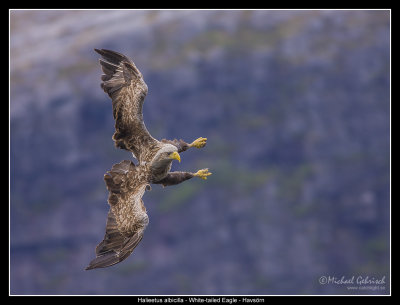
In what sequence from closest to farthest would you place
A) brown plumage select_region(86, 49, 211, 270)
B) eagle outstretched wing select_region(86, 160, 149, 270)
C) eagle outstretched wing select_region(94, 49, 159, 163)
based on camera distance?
eagle outstretched wing select_region(86, 160, 149, 270) < brown plumage select_region(86, 49, 211, 270) < eagle outstretched wing select_region(94, 49, 159, 163)

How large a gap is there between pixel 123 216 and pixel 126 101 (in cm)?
340

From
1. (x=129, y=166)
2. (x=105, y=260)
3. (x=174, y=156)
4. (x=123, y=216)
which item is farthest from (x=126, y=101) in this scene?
(x=105, y=260)

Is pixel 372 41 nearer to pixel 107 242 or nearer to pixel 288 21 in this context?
pixel 288 21

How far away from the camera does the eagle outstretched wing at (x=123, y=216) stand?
56.3 feet

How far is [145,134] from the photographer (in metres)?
18.7

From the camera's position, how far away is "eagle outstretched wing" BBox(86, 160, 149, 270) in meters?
17.2

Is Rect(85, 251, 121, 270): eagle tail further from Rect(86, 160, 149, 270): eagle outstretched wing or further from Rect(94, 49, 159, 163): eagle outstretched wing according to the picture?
Rect(94, 49, 159, 163): eagle outstretched wing

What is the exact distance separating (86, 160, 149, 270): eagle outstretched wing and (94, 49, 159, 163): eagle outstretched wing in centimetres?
63

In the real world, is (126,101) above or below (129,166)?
above

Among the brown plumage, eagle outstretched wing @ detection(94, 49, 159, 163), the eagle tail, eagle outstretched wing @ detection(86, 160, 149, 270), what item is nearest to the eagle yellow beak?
the brown plumage

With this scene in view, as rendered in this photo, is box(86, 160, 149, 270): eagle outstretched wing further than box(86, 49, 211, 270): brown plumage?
No

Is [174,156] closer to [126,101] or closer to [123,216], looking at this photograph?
[123,216]

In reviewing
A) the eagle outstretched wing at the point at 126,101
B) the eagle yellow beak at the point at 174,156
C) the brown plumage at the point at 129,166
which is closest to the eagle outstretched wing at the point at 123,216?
the brown plumage at the point at 129,166

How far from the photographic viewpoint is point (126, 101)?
18.9m
